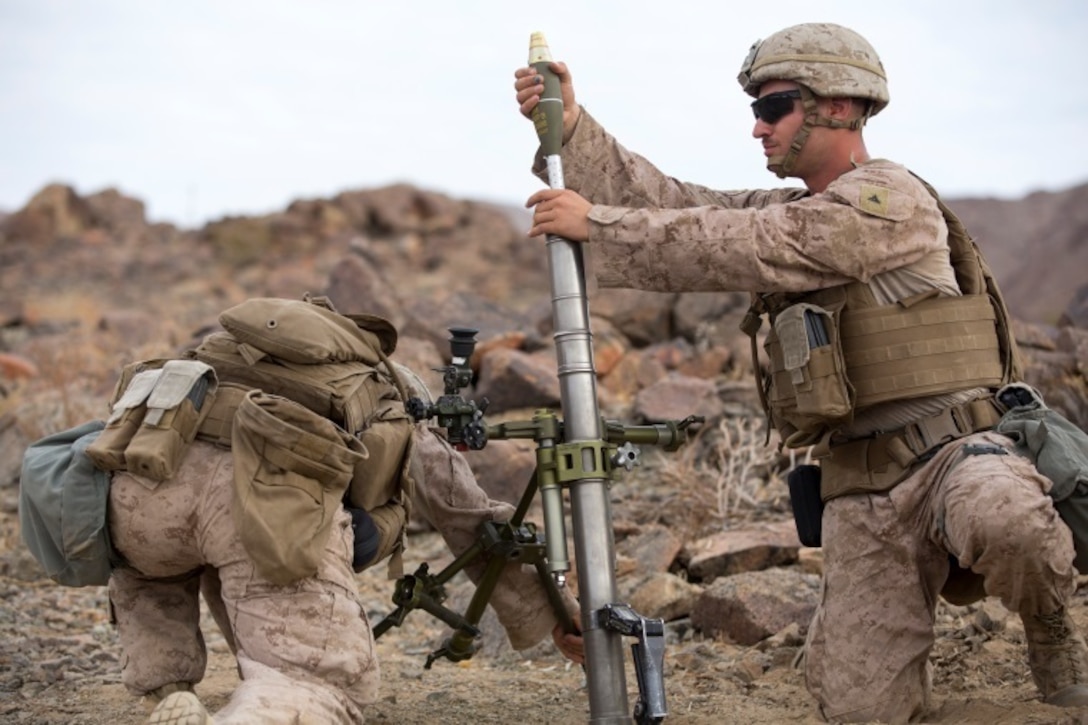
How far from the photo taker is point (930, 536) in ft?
14.6

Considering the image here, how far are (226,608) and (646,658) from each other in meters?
1.27

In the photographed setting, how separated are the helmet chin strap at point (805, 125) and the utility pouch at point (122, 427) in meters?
2.27

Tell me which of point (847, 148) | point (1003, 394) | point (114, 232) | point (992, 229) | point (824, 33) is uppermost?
point (114, 232)

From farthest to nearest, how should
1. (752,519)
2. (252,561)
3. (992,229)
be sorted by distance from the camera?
(992,229) → (752,519) → (252,561)

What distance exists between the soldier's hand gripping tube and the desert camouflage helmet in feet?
3.32

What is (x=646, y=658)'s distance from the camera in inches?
162

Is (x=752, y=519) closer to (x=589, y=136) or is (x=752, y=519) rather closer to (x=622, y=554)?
(x=622, y=554)

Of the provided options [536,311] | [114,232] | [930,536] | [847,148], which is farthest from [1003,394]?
[114,232]

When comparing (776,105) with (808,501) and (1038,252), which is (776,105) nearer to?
(808,501)

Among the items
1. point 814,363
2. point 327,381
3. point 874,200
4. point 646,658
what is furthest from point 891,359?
point 327,381

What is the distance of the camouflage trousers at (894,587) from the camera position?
4156 mm

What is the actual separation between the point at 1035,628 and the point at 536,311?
27.5 feet

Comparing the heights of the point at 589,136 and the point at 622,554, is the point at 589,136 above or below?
above

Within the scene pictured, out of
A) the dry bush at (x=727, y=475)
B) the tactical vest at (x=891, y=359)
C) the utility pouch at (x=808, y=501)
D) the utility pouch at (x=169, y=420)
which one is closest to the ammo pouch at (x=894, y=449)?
the tactical vest at (x=891, y=359)
